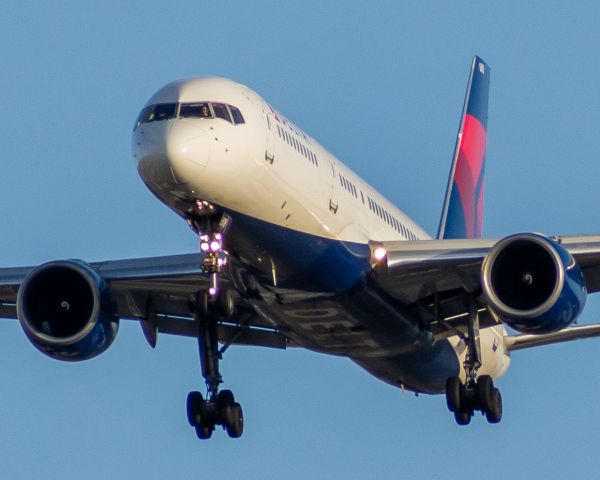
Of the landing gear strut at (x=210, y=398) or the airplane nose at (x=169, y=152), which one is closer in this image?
the airplane nose at (x=169, y=152)

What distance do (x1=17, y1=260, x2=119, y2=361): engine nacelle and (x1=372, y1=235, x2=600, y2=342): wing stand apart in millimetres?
5065

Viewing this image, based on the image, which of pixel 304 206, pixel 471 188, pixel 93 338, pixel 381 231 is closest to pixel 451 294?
pixel 381 231

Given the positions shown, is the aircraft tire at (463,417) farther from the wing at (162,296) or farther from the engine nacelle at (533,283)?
the wing at (162,296)

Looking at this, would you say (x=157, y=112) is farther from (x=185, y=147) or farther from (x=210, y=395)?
(x=210, y=395)

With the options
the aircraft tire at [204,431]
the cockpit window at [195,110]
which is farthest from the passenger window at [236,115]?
the aircraft tire at [204,431]

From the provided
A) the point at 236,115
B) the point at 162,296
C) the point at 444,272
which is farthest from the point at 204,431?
the point at 236,115

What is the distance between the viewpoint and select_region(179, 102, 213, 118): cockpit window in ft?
83.4

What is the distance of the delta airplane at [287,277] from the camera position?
2561 centimetres

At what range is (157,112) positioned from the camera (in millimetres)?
25453

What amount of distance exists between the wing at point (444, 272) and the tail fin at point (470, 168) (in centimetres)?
854

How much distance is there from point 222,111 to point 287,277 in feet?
10.6

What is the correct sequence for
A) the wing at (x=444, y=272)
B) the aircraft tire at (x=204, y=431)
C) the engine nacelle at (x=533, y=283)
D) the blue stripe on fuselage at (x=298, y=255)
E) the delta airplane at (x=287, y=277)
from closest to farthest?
the delta airplane at (x=287, y=277)
the blue stripe on fuselage at (x=298, y=255)
the engine nacelle at (x=533, y=283)
the wing at (x=444, y=272)
the aircraft tire at (x=204, y=431)

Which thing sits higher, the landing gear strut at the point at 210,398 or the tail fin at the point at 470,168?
the tail fin at the point at 470,168

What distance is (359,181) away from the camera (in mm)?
30438
